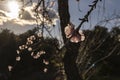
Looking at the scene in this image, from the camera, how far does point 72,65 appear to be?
681 cm

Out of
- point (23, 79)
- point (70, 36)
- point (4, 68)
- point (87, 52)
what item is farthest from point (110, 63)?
point (70, 36)

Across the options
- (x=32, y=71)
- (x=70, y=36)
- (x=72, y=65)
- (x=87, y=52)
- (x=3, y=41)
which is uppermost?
(x=70, y=36)

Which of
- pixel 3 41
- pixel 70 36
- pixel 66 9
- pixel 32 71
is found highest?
pixel 70 36

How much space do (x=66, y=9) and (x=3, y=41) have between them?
161 ft

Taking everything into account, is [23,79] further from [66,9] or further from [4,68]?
[66,9]

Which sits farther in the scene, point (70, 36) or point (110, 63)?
point (110, 63)

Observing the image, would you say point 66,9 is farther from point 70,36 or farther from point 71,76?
point 70,36

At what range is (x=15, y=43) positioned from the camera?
5288cm

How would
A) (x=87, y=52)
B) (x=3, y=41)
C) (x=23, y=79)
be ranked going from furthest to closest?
(x=3, y=41), (x=23, y=79), (x=87, y=52)

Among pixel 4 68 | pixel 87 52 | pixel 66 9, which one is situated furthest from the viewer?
pixel 4 68

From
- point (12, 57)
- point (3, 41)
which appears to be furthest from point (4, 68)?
point (3, 41)

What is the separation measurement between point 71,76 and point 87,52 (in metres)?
2.16

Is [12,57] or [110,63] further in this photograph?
[12,57]

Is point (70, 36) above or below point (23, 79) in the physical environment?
above
